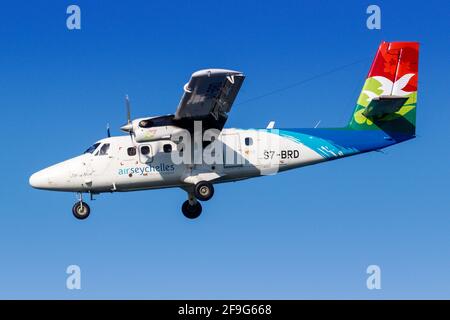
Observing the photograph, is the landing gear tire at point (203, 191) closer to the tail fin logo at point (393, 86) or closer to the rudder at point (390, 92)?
the rudder at point (390, 92)

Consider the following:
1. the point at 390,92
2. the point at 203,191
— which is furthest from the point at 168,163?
the point at 390,92

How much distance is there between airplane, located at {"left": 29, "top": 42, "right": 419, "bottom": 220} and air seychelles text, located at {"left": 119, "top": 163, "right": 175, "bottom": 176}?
15mm

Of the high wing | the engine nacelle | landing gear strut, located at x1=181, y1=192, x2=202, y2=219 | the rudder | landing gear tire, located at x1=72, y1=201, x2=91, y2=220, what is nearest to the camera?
the high wing

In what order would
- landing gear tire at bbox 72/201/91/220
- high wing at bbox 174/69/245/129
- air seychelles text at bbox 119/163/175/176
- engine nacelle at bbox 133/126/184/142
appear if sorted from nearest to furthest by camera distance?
high wing at bbox 174/69/245/129
engine nacelle at bbox 133/126/184/142
air seychelles text at bbox 119/163/175/176
landing gear tire at bbox 72/201/91/220

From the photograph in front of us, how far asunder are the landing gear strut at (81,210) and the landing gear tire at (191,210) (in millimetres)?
3002

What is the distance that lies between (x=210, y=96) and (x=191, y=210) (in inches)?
176

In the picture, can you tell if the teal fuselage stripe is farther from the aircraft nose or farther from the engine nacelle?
the aircraft nose

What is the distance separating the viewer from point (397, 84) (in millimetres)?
27688

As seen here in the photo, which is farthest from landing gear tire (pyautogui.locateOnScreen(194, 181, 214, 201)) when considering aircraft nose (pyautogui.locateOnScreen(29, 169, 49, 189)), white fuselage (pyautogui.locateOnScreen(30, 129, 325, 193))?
aircraft nose (pyautogui.locateOnScreen(29, 169, 49, 189))

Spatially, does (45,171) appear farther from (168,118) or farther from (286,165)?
(286,165)

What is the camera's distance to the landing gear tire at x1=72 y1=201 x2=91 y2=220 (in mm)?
26625

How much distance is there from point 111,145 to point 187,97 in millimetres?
3469

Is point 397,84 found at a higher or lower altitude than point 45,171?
higher

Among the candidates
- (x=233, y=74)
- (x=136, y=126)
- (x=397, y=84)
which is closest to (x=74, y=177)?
(x=136, y=126)
